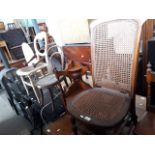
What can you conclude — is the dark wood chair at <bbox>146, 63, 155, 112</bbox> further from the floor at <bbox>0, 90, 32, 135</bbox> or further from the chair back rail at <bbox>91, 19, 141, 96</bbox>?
the floor at <bbox>0, 90, 32, 135</bbox>

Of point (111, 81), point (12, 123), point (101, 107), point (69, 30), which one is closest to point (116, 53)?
point (111, 81)

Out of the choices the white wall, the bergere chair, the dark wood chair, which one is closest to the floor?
the bergere chair

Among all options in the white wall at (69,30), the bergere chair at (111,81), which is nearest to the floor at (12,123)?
the bergere chair at (111,81)

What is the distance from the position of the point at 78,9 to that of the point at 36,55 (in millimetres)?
1472

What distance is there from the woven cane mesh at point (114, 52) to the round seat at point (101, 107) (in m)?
0.10

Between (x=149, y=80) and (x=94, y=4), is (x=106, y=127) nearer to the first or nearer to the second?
(x=149, y=80)

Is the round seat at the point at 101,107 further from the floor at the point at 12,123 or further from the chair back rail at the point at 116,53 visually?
the floor at the point at 12,123

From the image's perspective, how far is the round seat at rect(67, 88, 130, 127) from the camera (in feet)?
2.52

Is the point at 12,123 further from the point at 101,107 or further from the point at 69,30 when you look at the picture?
the point at 101,107

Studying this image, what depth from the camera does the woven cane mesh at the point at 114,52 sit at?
0.89 metres

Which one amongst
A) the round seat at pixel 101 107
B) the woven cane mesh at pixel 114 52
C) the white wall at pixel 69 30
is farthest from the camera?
the white wall at pixel 69 30
